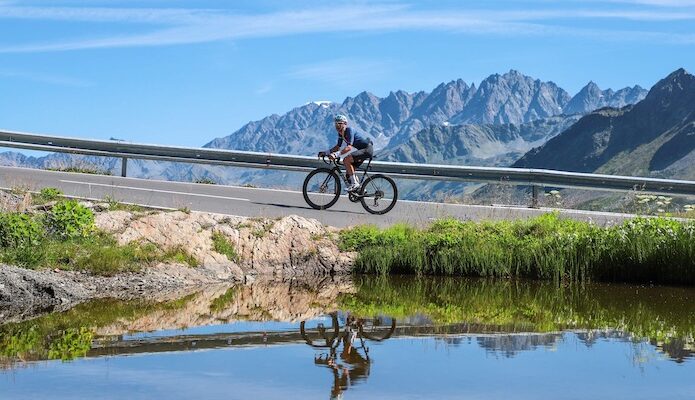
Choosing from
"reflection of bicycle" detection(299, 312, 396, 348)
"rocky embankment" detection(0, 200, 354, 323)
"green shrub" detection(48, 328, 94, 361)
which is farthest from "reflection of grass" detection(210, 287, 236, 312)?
"green shrub" detection(48, 328, 94, 361)

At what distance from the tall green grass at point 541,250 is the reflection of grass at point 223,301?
3.05 meters

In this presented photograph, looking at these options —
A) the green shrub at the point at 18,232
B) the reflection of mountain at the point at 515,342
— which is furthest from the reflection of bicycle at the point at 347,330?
the green shrub at the point at 18,232

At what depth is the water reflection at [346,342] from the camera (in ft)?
22.7

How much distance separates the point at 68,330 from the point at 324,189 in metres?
11.0

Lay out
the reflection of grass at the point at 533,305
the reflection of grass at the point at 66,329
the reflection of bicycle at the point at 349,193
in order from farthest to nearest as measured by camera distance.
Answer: the reflection of bicycle at the point at 349,193 < the reflection of grass at the point at 533,305 < the reflection of grass at the point at 66,329

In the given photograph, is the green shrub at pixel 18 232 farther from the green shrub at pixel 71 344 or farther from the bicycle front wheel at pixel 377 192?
the bicycle front wheel at pixel 377 192

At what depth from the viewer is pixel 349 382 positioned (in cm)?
668

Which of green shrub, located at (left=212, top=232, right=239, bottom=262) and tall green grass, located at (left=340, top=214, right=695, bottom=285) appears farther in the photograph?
green shrub, located at (left=212, top=232, right=239, bottom=262)

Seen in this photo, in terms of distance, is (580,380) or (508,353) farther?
(508,353)

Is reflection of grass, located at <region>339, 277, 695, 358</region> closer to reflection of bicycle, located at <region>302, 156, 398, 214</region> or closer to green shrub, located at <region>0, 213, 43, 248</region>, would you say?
green shrub, located at <region>0, 213, 43, 248</region>

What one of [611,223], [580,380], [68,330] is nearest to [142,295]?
[68,330]

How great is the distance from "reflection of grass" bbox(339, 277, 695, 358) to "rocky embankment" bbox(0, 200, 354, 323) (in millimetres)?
1429

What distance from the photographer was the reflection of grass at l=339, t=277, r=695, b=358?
945 cm

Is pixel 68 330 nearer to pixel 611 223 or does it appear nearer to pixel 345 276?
pixel 345 276
